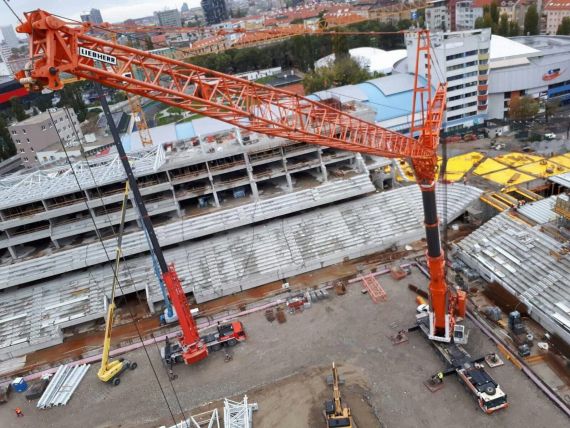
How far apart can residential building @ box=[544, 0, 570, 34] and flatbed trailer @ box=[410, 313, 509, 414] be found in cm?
9529

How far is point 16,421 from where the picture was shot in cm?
2522

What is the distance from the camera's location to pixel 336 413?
2128 cm

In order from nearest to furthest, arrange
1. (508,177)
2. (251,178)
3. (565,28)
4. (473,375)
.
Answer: (473,375) < (251,178) < (508,177) < (565,28)

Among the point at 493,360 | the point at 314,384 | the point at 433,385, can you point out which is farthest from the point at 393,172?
the point at 314,384

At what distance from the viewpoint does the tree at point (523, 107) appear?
2196 inches

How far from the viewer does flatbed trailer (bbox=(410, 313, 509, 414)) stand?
2089cm

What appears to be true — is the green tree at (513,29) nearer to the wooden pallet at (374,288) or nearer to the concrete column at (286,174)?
the concrete column at (286,174)

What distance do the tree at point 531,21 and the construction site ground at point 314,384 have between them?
263 feet

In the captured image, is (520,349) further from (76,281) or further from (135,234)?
(76,281)

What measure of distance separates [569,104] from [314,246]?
5116 cm

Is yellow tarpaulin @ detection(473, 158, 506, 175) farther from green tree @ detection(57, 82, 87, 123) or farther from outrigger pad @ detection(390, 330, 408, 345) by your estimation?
green tree @ detection(57, 82, 87, 123)

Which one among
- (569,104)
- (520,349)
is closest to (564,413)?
(520,349)

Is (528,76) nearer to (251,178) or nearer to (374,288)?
(251,178)

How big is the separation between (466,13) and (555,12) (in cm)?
2244
